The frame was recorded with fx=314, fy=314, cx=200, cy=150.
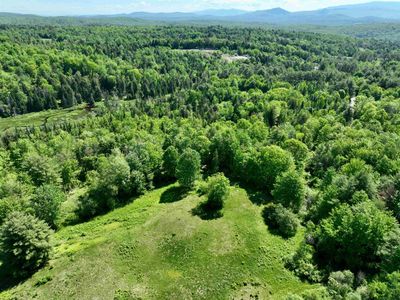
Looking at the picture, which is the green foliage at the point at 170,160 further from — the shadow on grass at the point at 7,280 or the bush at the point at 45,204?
the shadow on grass at the point at 7,280

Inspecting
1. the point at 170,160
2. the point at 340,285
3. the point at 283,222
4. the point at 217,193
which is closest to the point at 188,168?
the point at 170,160

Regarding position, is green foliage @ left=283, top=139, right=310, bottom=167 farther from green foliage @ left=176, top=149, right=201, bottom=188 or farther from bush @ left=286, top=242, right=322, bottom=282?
bush @ left=286, top=242, right=322, bottom=282

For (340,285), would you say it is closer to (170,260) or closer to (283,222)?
(283,222)

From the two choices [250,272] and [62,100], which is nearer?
[250,272]

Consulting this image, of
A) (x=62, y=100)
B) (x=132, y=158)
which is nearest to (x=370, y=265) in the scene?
(x=132, y=158)

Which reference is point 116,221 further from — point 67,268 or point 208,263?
point 208,263

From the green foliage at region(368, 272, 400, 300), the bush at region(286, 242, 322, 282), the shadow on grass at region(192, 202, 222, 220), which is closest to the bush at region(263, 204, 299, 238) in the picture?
the bush at region(286, 242, 322, 282)
